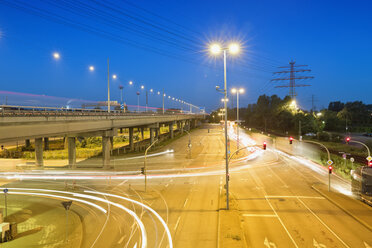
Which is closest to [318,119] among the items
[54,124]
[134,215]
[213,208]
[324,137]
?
[324,137]

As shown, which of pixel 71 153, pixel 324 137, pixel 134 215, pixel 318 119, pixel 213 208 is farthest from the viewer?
pixel 318 119

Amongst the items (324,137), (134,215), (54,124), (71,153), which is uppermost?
(54,124)

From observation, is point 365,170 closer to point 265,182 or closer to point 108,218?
point 265,182

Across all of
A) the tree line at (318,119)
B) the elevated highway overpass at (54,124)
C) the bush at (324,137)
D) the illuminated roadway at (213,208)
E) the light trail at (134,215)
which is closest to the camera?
the light trail at (134,215)

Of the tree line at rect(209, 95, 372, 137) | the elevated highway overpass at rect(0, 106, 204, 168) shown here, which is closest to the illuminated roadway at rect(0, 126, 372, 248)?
the elevated highway overpass at rect(0, 106, 204, 168)

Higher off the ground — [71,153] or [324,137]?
[71,153]

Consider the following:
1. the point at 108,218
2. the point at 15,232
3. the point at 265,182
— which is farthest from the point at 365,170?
the point at 15,232

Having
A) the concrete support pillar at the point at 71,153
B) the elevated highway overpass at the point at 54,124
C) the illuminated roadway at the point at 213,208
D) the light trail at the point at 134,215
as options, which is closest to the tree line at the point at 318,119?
the illuminated roadway at the point at 213,208

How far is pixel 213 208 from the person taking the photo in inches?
805

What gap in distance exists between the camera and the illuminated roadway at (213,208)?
15180mm

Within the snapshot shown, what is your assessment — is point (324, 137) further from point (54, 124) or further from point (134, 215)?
point (54, 124)

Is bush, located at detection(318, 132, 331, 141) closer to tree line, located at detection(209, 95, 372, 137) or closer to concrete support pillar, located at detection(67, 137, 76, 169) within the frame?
tree line, located at detection(209, 95, 372, 137)

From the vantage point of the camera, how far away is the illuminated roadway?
15180 millimetres

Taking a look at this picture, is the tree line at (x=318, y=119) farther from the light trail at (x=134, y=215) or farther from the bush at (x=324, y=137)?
the light trail at (x=134, y=215)
